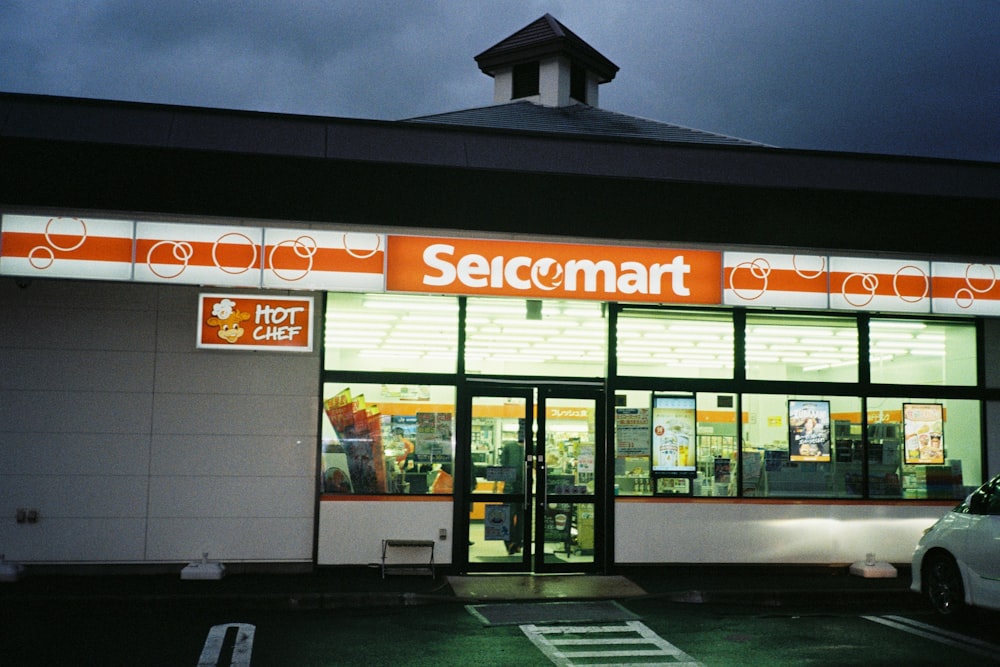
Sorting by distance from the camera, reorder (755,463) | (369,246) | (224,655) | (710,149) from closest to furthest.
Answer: (224,655), (369,246), (710,149), (755,463)

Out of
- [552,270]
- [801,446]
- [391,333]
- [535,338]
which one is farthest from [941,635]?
[391,333]

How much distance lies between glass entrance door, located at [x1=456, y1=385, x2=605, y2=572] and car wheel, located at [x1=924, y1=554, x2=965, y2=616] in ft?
13.0

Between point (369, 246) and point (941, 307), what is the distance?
7401mm

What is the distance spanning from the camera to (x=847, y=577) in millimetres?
12117

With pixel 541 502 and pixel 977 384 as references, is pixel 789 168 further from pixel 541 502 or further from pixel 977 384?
pixel 541 502

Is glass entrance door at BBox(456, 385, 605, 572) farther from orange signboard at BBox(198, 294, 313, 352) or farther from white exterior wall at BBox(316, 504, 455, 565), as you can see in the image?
orange signboard at BBox(198, 294, 313, 352)

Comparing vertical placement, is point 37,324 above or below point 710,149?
below

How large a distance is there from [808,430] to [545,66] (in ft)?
57.4

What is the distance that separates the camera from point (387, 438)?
1183cm

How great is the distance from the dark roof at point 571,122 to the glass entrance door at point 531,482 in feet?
27.7

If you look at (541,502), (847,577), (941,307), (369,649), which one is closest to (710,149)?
(941,307)

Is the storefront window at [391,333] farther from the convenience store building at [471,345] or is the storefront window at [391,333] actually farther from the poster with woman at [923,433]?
the poster with woman at [923,433]

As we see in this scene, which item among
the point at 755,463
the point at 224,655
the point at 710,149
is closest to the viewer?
the point at 224,655

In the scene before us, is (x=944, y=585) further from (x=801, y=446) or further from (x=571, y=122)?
(x=571, y=122)
